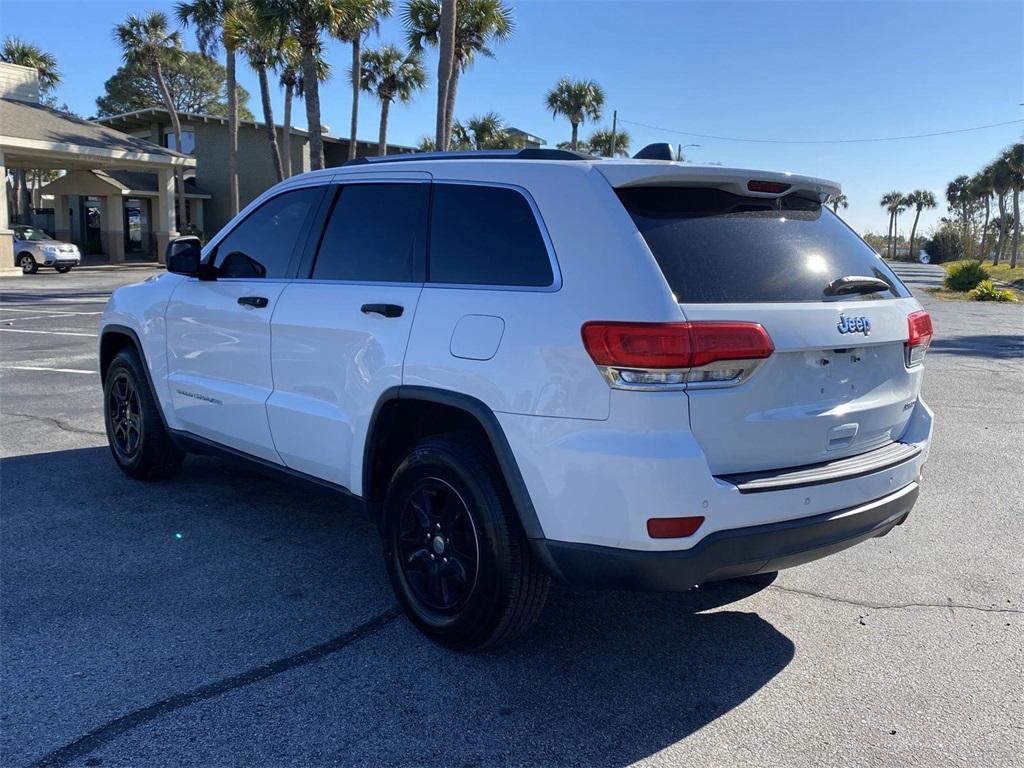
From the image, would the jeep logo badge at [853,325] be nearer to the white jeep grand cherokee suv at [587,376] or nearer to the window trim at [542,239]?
the white jeep grand cherokee suv at [587,376]

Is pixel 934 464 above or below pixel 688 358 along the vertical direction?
below

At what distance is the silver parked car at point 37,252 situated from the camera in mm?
29844

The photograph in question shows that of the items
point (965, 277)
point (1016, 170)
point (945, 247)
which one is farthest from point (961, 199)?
point (965, 277)

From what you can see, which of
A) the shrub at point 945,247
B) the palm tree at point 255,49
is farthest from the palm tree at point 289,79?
the shrub at point 945,247

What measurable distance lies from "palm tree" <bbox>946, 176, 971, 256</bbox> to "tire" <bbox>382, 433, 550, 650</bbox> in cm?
9720

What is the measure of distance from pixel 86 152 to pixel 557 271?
3206cm

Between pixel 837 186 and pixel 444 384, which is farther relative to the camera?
pixel 837 186

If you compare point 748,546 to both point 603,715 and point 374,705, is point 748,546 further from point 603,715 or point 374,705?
point 374,705

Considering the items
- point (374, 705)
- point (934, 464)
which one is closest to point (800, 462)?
point (374, 705)

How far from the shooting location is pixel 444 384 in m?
3.46

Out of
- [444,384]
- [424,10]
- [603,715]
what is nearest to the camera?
[603,715]

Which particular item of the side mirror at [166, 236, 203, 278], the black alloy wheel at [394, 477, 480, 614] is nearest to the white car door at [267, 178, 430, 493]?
the black alloy wheel at [394, 477, 480, 614]

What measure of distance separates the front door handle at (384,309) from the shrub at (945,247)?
92.5 metres

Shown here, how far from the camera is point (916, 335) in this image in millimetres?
3742
